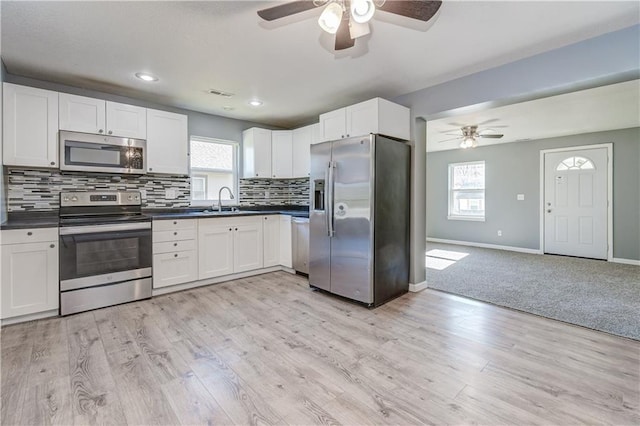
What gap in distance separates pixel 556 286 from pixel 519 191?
9.82 feet

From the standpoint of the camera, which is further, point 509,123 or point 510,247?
point 510,247

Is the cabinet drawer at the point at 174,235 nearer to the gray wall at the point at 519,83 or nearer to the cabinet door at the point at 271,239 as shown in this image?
the cabinet door at the point at 271,239

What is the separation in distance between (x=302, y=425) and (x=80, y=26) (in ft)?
9.93

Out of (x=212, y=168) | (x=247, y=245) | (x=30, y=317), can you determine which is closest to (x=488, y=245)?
(x=247, y=245)

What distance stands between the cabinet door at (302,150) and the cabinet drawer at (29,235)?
297 centimetres

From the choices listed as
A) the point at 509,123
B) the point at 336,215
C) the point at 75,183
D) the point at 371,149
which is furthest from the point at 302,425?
the point at 509,123

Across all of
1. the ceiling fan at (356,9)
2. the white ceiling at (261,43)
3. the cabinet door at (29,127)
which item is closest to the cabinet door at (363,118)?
the white ceiling at (261,43)

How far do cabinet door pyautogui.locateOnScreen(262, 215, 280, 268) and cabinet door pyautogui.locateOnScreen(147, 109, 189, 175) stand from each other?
1275 millimetres

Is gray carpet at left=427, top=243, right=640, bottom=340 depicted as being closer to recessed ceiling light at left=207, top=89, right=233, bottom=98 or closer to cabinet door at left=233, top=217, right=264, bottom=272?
cabinet door at left=233, top=217, right=264, bottom=272

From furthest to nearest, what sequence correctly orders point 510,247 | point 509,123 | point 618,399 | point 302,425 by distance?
1. point 510,247
2. point 509,123
3. point 618,399
4. point 302,425

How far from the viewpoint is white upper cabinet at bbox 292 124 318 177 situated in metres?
4.49

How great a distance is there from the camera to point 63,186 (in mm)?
3283

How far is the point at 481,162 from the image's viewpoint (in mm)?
6680

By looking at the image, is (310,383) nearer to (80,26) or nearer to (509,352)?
(509,352)
